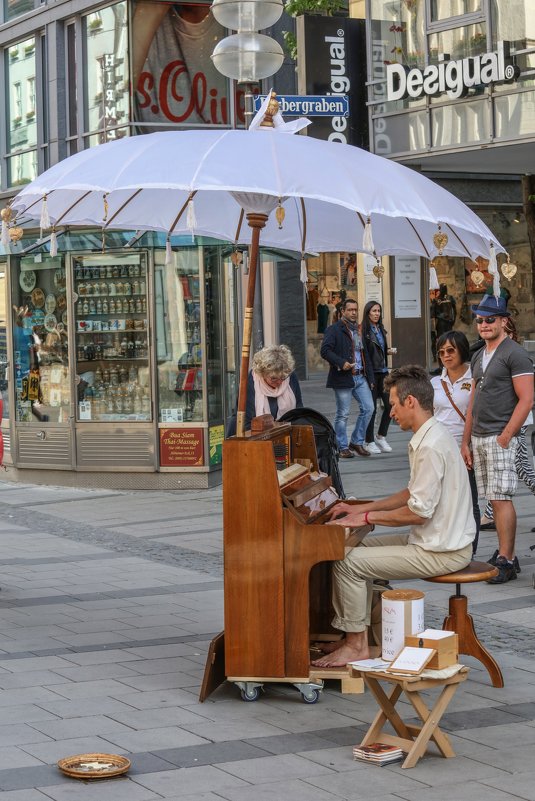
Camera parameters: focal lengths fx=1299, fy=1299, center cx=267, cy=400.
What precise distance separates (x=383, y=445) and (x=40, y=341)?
4.37 m

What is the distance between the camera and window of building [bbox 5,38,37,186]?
18.9 m

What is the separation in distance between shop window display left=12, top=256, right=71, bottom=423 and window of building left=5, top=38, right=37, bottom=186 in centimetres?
427

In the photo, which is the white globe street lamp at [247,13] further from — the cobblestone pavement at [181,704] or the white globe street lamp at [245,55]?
the cobblestone pavement at [181,704]

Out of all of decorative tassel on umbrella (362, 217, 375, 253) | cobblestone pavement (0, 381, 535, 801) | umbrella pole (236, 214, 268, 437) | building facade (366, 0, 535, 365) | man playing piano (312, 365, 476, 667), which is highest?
building facade (366, 0, 535, 365)

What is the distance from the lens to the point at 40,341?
1540 cm

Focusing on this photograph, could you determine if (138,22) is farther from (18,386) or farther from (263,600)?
(263,600)

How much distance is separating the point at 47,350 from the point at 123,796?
1094 cm

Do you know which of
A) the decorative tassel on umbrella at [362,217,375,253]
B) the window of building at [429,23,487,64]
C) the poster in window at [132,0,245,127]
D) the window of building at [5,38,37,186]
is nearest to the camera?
the decorative tassel on umbrella at [362,217,375,253]

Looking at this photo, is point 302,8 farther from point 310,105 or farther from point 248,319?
point 248,319

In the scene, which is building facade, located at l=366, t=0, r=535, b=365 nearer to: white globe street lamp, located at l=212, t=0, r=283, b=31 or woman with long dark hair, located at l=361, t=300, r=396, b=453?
woman with long dark hair, located at l=361, t=300, r=396, b=453

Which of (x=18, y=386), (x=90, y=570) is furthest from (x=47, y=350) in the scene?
(x=90, y=570)

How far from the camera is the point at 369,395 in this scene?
15625 mm

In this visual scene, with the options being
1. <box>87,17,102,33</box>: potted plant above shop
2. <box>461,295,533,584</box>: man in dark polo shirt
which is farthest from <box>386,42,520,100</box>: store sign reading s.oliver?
<box>461,295,533,584</box>: man in dark polo shirt

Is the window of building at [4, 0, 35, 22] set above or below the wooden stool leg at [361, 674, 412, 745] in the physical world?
above
